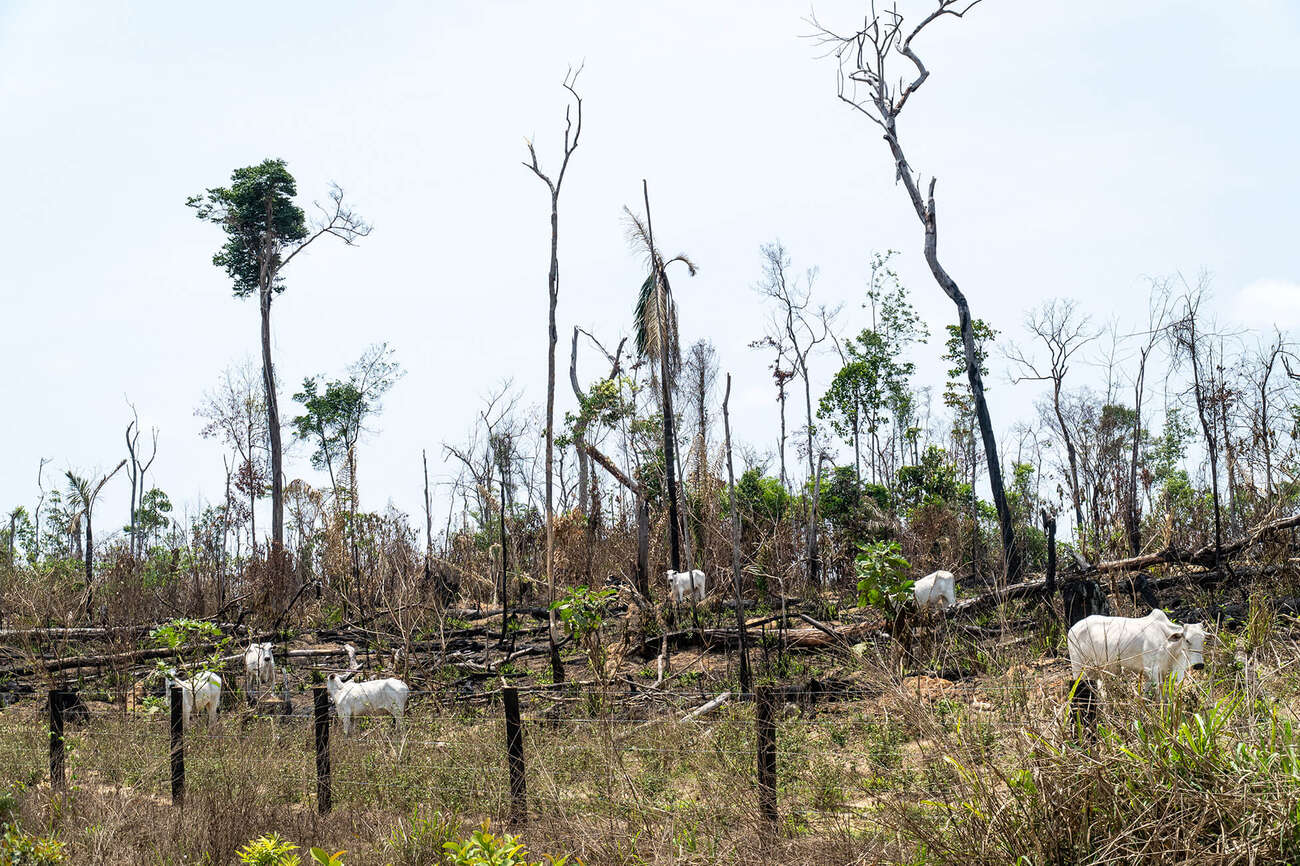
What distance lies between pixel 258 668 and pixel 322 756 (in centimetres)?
543

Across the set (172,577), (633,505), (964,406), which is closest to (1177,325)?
(964,406)

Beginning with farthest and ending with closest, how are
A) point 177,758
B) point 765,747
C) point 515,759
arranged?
point 177,758 < point 515,759 < point 765,747

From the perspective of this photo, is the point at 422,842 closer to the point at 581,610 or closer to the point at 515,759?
the point at 515,759

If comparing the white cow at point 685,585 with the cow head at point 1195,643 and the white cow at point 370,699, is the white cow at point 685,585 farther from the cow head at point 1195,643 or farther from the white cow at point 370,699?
the cow head at point 1195,643

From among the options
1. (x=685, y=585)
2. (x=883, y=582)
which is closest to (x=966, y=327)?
(x=685, y=585)

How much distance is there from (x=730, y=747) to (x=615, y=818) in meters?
1.36

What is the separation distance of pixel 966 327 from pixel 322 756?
17118mm

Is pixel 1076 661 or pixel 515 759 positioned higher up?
pixel 1076 661

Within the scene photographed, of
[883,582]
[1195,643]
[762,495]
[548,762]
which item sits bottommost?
[548,762]

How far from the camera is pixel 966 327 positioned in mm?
21203

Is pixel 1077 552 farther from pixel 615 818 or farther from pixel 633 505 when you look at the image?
pixel 615 818

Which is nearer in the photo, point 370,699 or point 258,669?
point 370,699

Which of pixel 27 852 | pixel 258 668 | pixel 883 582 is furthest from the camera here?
pixel 258 668

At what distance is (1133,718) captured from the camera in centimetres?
442
